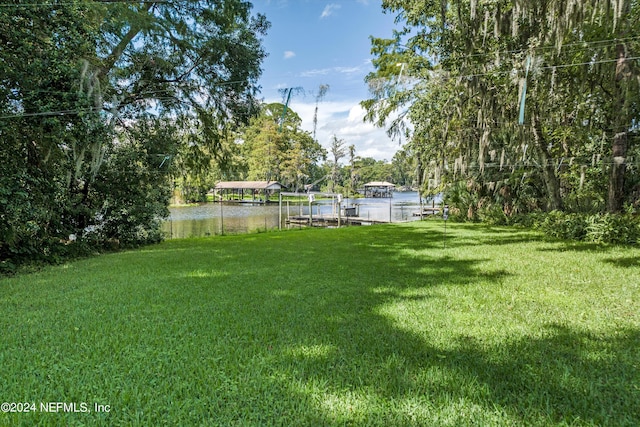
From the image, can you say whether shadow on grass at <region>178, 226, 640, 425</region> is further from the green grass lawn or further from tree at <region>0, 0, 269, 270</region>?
tree at <region>0, 0, 269, 270</region>

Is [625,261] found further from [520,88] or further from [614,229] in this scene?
[520,88]

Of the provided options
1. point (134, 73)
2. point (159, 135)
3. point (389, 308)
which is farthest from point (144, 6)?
point (389, 308)

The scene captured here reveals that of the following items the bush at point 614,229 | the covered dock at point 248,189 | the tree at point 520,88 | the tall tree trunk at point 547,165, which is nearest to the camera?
the tree at point 520,88

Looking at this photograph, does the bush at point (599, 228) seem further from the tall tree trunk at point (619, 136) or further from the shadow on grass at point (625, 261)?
the shadow on grass at point (625, 261)

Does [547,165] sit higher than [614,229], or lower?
higher

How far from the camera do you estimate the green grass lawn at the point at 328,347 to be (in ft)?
5.34

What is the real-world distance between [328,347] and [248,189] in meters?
36.1

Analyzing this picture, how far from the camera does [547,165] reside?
8.98 metres

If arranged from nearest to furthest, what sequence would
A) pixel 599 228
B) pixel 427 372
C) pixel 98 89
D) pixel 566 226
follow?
1. pixel 427 372
2. pixel 98 89
3. pixel 599 228
4. pixel 566 226

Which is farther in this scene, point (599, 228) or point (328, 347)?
point (599, 228)

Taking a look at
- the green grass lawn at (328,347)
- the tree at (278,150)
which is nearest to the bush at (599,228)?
the green grass lawn at (328,347)

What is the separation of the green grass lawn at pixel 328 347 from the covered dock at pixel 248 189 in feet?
85.8

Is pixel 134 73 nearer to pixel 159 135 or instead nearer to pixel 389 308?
pixel 159 135

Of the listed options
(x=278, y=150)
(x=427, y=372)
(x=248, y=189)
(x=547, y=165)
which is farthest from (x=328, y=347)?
(x=248, y=189)
